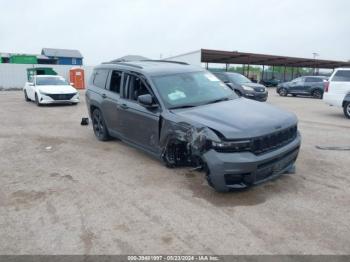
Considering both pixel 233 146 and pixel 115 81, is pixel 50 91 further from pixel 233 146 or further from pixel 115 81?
pixel 233 146

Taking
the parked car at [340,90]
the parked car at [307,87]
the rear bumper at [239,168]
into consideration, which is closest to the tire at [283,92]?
the parked car at [307,87]

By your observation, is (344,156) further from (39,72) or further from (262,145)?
(39,72)

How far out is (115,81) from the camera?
6766 mm

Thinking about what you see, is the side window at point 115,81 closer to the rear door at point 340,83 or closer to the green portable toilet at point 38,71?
the rear door at point 340,83

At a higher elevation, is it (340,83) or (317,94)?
(340,83)

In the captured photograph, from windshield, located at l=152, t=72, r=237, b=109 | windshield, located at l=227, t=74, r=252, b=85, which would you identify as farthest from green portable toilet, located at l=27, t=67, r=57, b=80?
windshield, located at l=152, t=72, r=237, b=109

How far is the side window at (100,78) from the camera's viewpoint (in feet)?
Result: 23.9

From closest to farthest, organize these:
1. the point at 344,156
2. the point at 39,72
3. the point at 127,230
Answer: the point at 127,230 → the point at 344,156 → the point at 39,72

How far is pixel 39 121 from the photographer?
10805 millimetres

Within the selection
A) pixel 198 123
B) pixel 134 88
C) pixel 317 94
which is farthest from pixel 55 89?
pixel 317 94

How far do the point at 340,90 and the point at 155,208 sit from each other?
1003 centimetres

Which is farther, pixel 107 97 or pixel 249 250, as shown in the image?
pixel 107 97

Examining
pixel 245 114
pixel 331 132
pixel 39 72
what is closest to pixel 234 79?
pixel 331 132

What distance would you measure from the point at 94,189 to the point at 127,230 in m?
1.39
